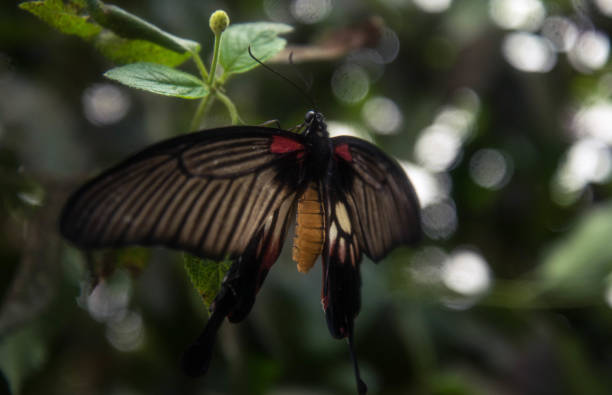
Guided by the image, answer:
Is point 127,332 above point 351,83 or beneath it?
beneath

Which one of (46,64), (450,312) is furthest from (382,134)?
(46,64)

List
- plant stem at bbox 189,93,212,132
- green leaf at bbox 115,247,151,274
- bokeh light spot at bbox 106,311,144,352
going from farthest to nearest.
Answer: bokeh light spot at bbox 106,311,144,352, green leaf at bbox 115,247,151,274, plant stem at bbox 189,93,212,132

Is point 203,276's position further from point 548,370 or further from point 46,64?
point 548,370

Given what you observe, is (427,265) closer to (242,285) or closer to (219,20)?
(242,285)

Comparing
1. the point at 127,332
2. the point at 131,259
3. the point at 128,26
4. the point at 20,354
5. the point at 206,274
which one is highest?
the point at 128,26

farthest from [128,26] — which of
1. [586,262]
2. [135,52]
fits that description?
[586,262]

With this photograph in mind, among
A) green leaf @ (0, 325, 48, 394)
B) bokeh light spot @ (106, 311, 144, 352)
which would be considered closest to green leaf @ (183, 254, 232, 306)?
green leaf @ (0, 325, 48, 394)

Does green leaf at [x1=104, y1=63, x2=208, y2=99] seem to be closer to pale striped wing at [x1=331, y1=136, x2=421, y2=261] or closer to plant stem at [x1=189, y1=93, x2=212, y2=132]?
plant stem at [x1=189, y1=93, x2=212, y2=132]

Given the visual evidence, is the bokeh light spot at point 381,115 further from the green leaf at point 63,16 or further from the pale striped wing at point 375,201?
the green leaf at point 63,16
